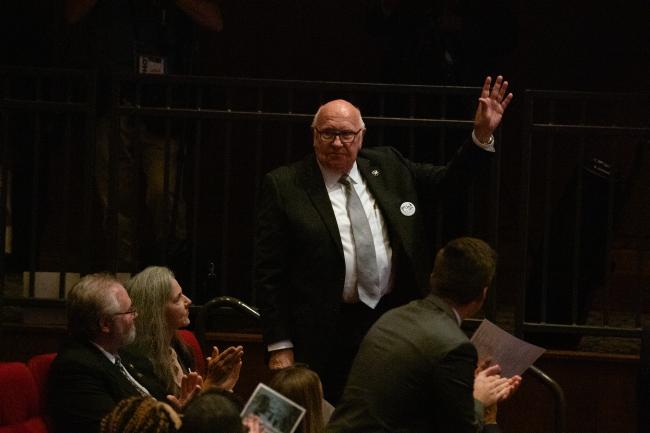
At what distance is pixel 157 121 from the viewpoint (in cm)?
645

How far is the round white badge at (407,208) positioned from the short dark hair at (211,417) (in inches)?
70.4

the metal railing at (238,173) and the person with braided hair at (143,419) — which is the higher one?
the metal railing at (238,173)

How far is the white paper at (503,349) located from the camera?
13.5 feet

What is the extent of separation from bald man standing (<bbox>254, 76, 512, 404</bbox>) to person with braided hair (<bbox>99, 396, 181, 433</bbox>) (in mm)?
1561

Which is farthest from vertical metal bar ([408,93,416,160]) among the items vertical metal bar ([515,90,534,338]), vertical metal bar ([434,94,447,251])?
vertical metal bar ([515,90,534,338])

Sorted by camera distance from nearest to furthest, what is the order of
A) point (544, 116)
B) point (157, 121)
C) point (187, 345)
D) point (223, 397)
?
point (223, 397) < point (187, 345) < point (157, 121) < point (544, 116)

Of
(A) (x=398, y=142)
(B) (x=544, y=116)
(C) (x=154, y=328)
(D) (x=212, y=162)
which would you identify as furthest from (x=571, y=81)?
(C) (x=154, y=328)

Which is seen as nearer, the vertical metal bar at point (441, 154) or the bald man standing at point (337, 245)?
the bald man standing at point (337, 245)

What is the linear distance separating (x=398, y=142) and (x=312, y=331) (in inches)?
82.0

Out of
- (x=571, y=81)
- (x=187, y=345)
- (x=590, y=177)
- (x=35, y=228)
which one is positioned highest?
(x=571, y=81)

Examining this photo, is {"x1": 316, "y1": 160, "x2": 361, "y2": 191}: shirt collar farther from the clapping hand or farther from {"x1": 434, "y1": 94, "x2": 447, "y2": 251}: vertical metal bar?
{"x1": 434, "y1": 94, "x2": 447, "y2": 251}: vertical metal bar

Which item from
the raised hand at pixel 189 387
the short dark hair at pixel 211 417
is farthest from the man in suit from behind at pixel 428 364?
the raised hand at pixel 189 387

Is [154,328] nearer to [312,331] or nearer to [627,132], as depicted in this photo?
[312,331]

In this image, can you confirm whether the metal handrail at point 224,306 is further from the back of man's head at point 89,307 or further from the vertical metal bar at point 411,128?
the back of man's head at point 89,307
